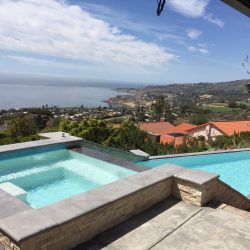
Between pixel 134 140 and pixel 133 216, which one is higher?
pixel 133 216

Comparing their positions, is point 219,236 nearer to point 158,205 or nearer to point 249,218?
point 249,218

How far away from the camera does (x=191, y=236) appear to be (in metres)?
4.37

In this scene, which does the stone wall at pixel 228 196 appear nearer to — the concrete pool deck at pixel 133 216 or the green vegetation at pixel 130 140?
the concrete pool deck at pixel 133 216

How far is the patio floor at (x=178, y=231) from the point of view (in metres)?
4.13

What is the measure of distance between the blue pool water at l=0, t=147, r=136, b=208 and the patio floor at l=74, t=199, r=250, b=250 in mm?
2212

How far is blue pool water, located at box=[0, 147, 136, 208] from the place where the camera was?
22.1 feet

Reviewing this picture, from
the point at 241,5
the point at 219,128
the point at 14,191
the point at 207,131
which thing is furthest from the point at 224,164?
the point at 207,131

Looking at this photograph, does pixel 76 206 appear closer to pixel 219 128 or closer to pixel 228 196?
pixel 228 196

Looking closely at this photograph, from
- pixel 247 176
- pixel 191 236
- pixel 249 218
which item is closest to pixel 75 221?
pixel 191 236

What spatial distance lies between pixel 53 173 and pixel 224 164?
6377 mm

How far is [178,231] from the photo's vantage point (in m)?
4.47

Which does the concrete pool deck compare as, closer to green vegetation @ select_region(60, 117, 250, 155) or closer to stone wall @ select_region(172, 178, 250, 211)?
stone wall @ select_region(172, 178, 250, 211)

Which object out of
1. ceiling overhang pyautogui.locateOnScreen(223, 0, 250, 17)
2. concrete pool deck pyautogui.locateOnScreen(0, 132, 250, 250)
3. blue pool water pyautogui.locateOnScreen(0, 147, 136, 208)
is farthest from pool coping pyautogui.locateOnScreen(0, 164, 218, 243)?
ceiling overhang pyautogui.locateOnScreen(223, 0, 250, 17)

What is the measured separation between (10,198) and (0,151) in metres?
4.00
